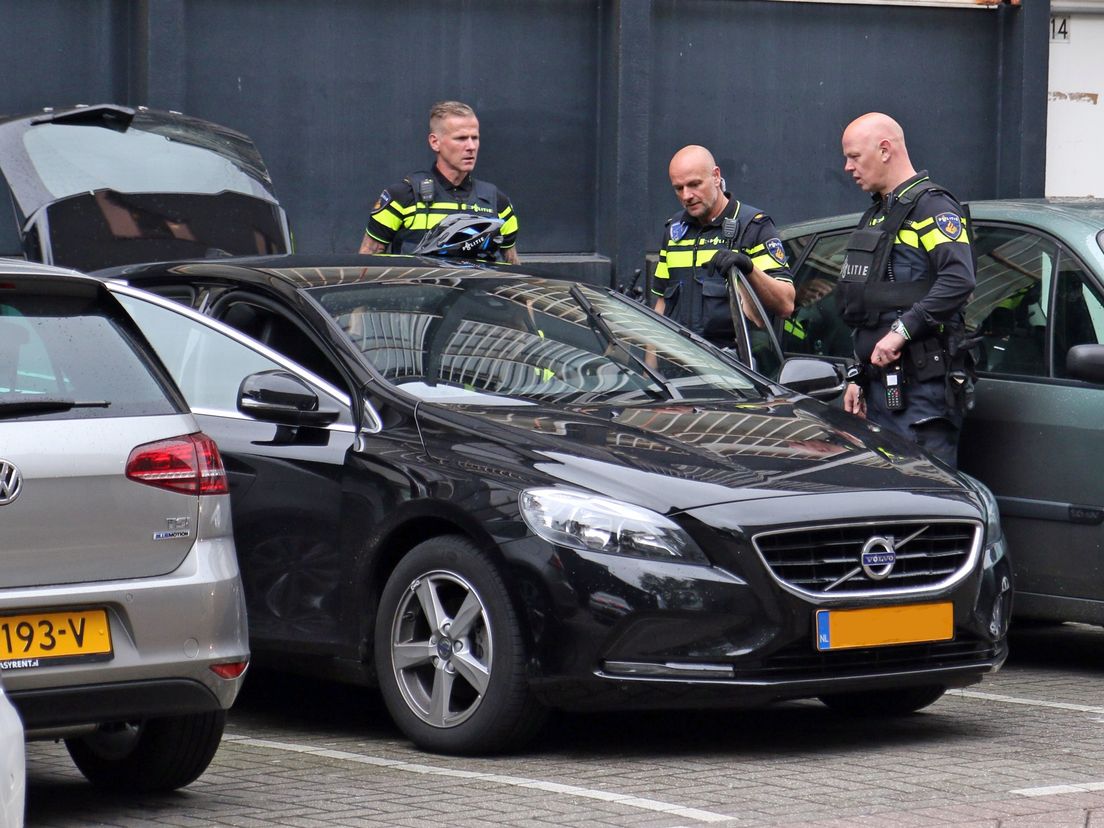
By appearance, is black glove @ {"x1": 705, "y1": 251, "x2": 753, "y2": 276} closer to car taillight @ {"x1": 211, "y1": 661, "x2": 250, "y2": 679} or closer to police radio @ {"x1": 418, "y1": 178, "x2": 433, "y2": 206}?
police radio @ {"x1": 418, "y1": 178, "x2": 433, "y2": 206}

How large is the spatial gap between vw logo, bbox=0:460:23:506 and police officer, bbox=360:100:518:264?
493 cm

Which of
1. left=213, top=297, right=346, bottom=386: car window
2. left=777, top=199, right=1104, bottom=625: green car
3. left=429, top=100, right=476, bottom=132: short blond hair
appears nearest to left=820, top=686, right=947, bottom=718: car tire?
left=777, top=199, right=1104, bottom=625: green car

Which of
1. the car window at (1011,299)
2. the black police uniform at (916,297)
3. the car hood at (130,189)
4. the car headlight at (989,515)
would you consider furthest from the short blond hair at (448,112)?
the car headlight at (989,515)

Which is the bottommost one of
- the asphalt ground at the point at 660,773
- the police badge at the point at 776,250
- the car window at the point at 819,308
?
the asphalt ground at the point at 660,773

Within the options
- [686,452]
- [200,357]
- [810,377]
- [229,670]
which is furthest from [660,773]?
[200,357]

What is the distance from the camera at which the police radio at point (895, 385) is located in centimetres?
807

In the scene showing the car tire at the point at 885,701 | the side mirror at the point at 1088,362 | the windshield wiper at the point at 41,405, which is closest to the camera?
the windshield wiper at the point at 41,405

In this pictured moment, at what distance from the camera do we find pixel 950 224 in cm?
801

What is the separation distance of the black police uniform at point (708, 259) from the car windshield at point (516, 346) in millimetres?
1493

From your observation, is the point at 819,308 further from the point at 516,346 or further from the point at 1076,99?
the point at 1076,99

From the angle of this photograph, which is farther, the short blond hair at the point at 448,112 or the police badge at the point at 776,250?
the short blond hair at the point at 448,112

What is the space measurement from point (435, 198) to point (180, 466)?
4778mm

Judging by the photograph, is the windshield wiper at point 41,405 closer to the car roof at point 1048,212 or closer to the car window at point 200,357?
the car window at point 200,357

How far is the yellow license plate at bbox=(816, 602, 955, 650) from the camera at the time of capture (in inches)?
241
